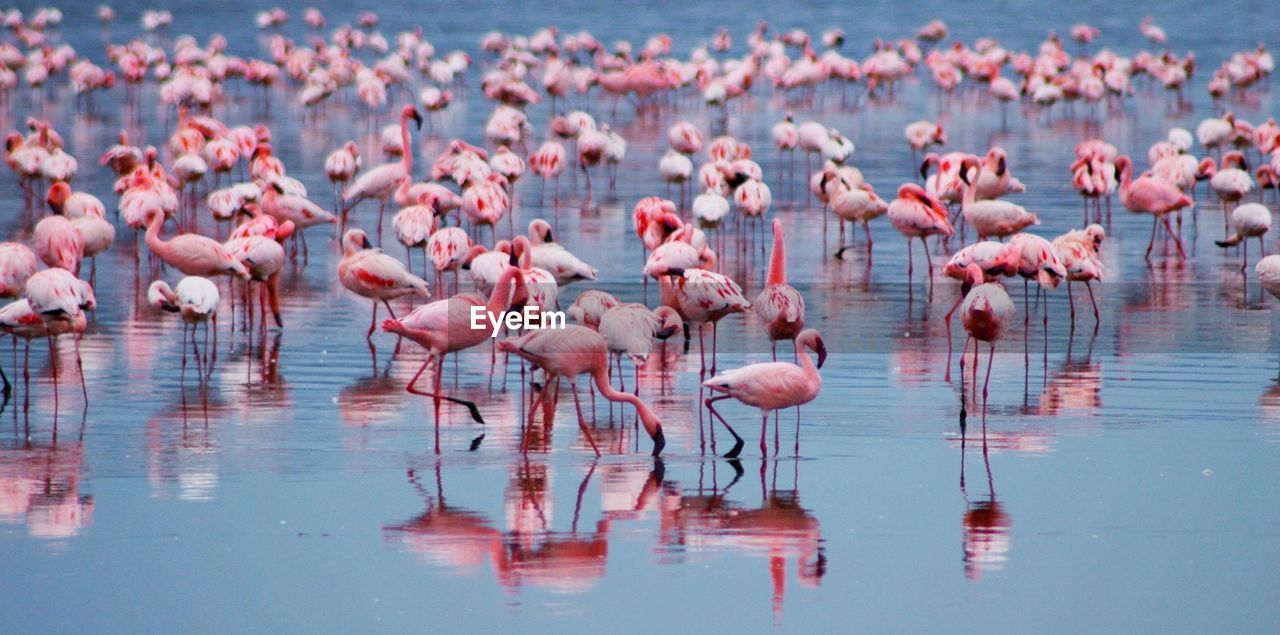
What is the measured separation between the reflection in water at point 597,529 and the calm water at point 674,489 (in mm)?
17

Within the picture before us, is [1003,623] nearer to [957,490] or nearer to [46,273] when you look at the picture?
[957,490]

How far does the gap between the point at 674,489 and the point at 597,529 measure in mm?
Answer: 663

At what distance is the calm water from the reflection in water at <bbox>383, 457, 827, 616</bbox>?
2 centimetres

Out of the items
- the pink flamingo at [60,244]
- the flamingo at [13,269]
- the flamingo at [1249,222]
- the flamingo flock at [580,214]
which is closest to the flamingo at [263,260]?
the flamingo flock at [580,214]

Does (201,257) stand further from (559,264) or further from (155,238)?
(559,264)

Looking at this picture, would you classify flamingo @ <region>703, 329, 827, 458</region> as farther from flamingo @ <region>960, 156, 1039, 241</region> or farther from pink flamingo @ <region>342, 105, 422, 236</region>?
pink flamingo @ <region>342, 105, 422, 236</region>

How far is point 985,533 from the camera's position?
655 centimetres

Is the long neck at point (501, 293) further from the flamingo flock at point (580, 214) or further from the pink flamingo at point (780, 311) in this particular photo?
the pink flamingo at point (780, 311)

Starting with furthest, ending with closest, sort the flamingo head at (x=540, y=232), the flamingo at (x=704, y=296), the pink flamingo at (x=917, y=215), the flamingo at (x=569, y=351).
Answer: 1. the pink flamingo at (x=917, y=215)
2. the flamingo head at (x=540, y=232)
3. the flamingo at (x=704, y=296)
4. the flamingo at (x=569, y=351)

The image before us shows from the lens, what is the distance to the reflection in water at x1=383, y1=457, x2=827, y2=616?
6125 millimetres

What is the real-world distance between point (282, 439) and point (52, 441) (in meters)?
0.99

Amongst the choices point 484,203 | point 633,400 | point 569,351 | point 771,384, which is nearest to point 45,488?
point 569,351

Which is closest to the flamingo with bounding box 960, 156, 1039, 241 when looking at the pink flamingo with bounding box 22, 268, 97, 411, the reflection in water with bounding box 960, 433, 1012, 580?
the reflection in water with bounding box 960, 433, 1012, 580

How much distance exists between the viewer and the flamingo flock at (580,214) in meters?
8.85
